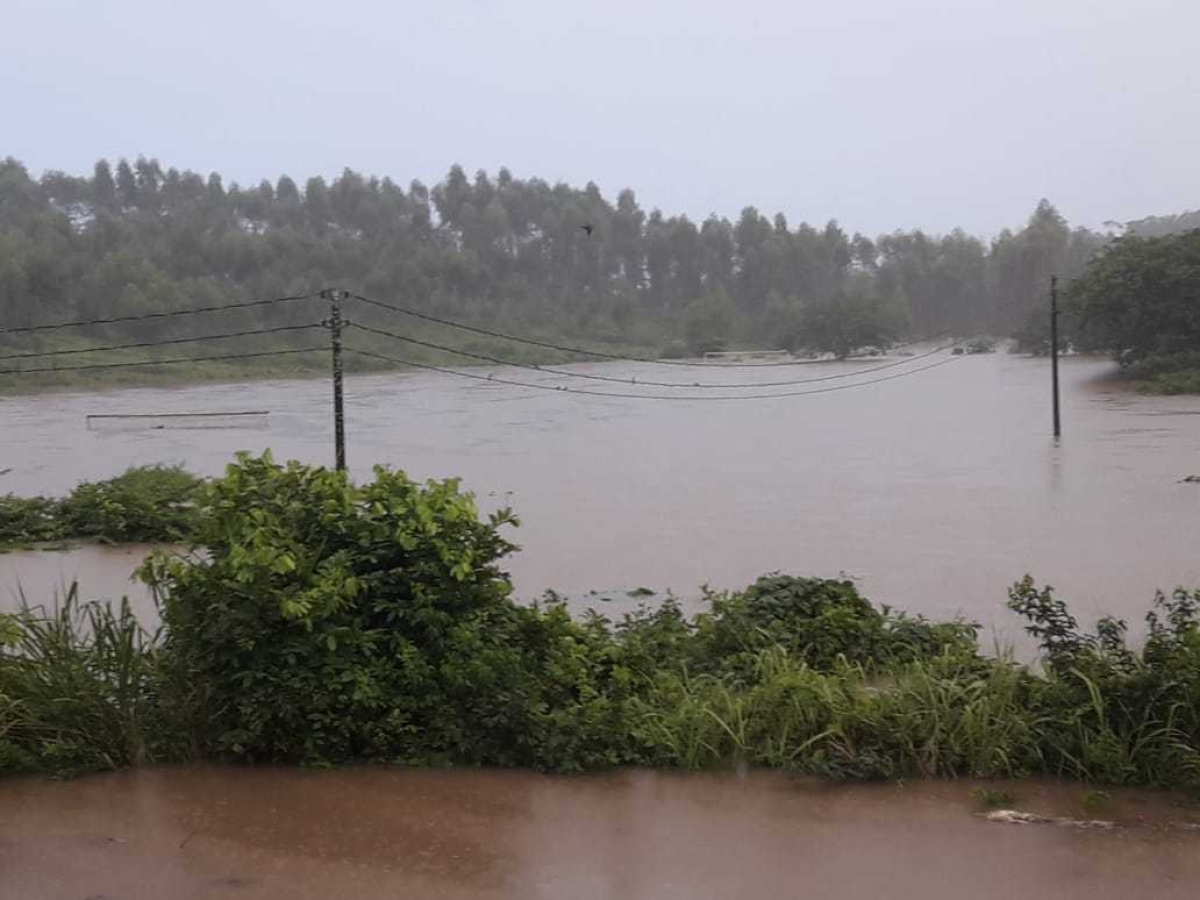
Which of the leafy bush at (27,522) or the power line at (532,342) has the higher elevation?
the power line at (532,342)

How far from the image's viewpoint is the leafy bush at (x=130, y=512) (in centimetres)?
1128

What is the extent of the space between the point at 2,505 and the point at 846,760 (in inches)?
388

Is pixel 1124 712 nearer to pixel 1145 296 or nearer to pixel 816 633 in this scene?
pixel 816 633

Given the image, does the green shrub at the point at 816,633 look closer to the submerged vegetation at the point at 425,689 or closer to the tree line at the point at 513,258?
the submerged vegetation at the point at 425,689

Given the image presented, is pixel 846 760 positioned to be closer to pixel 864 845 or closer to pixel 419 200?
pixel 864 845

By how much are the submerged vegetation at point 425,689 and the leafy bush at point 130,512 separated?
22.7ft

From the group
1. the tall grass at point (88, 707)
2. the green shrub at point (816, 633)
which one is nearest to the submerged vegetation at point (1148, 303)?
the green shrub at point (816, 633)

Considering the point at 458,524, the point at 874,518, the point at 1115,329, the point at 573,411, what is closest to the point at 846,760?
the point at 458,524

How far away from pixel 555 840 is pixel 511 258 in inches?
2160

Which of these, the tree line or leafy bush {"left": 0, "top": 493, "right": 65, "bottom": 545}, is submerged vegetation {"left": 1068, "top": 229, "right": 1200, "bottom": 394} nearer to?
the tree line

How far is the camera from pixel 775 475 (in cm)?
1667

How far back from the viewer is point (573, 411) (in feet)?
97.9

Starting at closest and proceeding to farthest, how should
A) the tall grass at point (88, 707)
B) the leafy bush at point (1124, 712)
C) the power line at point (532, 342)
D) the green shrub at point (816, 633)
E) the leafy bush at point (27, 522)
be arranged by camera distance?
the leafy bush at point (1124, 712), the tall grass at point (88, 707), the green shrub at point (816, 633), the leafy bush at point (27, 522), the power line at point (532, 342)

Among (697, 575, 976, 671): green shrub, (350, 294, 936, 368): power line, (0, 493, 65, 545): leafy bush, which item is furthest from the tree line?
(697, 575, 976, 671): green shrub
